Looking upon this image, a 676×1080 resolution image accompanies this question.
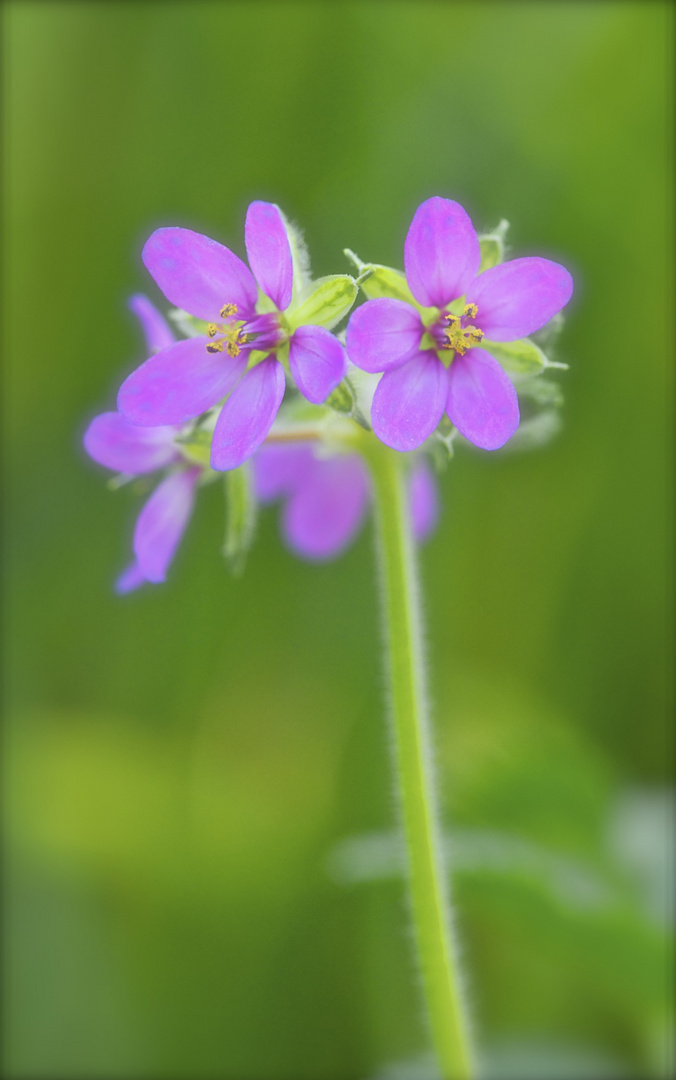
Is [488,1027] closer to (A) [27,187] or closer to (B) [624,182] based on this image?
(B) [624,182]

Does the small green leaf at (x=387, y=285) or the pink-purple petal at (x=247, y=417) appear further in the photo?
the small green leaf at (x=387, y=285)

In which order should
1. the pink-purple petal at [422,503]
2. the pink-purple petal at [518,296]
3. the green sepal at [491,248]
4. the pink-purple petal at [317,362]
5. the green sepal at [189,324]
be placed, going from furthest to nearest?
the pink-purple petal at [422,503] → the green sepal at [189,324] → the green sepal at [491,248] → the pink-purple petal at [518,296] → the pink-purple petal at [317,362]

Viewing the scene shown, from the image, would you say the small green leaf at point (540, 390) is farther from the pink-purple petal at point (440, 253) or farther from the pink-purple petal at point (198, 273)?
the pink-purple petal at point (198, 273)

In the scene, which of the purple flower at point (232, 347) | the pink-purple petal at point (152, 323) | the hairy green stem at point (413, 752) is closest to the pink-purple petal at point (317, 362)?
the purple flower at point (232, 347)

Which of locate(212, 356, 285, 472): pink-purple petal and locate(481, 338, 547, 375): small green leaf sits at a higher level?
locate(481, 338, 547, 375): small green leaf

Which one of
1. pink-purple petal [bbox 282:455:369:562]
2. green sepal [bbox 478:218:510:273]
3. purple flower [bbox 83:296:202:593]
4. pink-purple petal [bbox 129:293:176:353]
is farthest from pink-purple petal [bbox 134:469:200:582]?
green sepal [bbox 478:218:510:273]

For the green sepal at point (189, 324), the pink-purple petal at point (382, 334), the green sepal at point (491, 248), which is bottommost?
the pink-purple petal at point (382, 334)

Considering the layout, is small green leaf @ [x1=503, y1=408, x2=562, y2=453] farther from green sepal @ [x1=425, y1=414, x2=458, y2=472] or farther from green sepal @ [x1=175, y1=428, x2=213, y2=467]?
green sepal @ [x1=175, y1=428, x2=213, y2=467]
